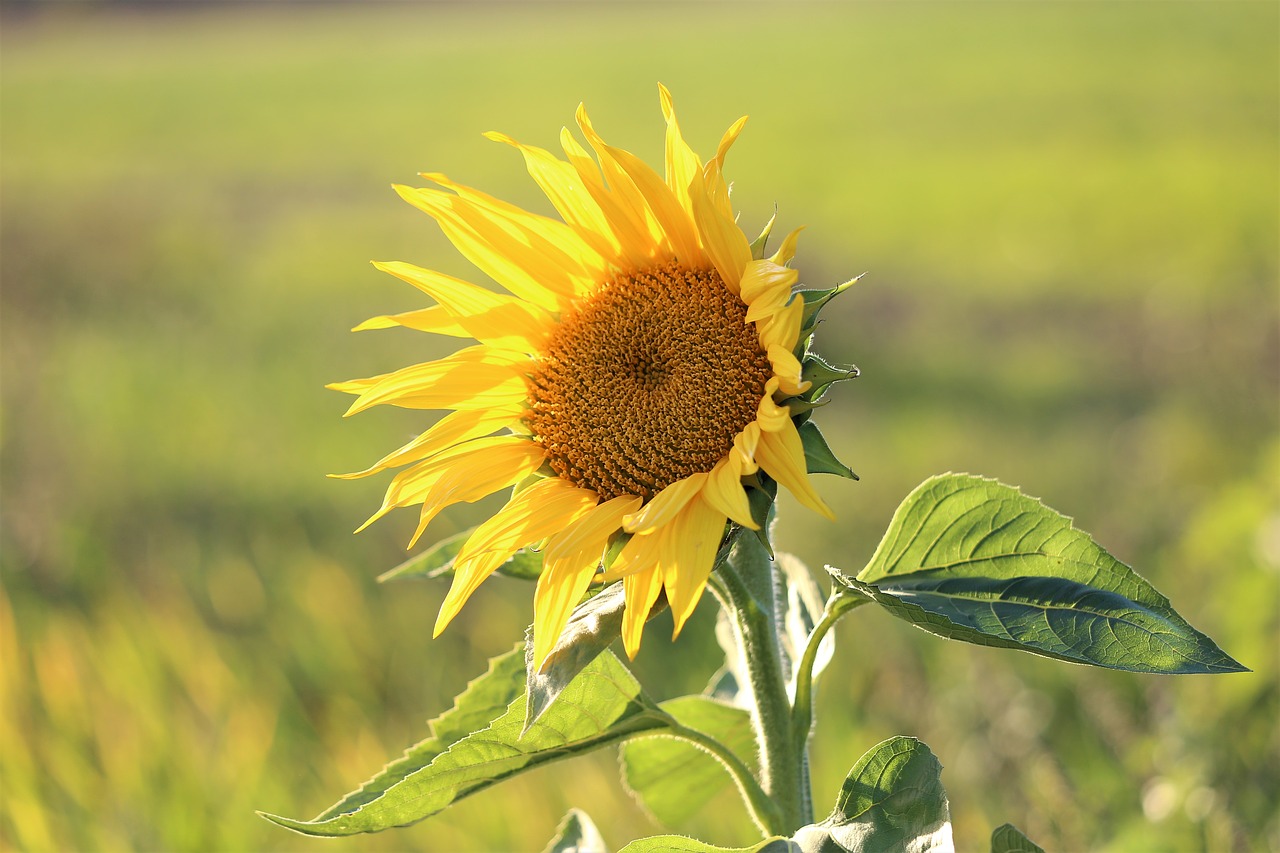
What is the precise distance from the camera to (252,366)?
204 inches

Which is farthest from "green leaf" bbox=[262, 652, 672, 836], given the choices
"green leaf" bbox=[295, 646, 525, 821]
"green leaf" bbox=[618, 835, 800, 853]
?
"green leaf" bbox=[618, 835, 800, 853]

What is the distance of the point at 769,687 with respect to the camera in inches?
40.8

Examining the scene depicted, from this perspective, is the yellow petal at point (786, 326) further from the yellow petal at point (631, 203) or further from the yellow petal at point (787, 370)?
the yellow petal at point (631, 203)

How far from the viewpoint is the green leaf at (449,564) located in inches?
42.9

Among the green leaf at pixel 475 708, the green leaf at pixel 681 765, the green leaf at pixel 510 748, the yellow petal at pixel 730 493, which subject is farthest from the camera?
the green leaf at pixel 681 765

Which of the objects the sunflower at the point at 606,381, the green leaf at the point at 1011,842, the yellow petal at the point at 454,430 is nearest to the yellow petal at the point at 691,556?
the sunflower at the point at 606,381

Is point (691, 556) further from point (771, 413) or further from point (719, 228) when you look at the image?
point (719, 228)

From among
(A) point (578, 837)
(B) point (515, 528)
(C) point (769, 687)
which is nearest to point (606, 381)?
(B) point (515, 528)

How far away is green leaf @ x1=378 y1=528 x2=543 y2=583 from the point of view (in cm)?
109

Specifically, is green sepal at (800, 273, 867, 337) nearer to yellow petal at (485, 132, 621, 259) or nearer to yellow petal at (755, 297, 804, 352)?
yellow petal at (755, 297, 804, 352)

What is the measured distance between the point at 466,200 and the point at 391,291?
5791 millimetres

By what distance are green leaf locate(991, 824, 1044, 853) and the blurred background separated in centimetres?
92

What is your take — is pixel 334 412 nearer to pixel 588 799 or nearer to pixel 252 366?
pixel 252 366

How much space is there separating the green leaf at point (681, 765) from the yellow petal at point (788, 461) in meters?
0.42
